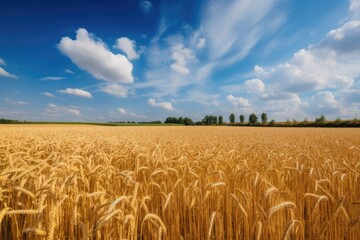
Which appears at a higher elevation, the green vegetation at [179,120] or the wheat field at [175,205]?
the green vegetation at [179,120]

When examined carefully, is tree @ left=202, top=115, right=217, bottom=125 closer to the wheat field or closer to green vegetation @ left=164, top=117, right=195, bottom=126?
green vegetation @ left=164, top=117, right=195, bottom=126

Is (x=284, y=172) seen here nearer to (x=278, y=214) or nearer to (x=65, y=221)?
(x=278, y=214)

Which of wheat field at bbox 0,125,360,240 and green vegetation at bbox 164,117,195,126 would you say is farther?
green vegetation at bbox 164,117,195,126

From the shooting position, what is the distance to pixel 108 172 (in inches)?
143

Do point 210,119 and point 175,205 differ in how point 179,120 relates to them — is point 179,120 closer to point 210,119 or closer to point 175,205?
point 210,119

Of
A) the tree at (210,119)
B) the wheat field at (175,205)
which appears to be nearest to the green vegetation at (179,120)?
the tree at (210,119)

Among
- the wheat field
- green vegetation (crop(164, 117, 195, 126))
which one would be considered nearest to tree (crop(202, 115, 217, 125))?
green vegetation (crop(164, 117, 195, 126))

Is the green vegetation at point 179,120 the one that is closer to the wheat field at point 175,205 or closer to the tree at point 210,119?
the tree at point 210,119

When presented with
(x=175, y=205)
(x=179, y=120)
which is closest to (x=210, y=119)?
(x=179, y=120)

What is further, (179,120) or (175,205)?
(179,120)

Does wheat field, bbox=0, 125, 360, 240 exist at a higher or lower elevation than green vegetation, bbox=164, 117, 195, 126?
lower

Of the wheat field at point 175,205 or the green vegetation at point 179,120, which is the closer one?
the wheat field at point 175,205

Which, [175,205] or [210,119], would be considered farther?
[210,119]

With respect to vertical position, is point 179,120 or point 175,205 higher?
point 179,120
